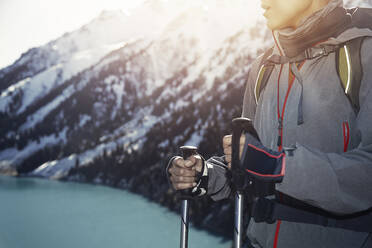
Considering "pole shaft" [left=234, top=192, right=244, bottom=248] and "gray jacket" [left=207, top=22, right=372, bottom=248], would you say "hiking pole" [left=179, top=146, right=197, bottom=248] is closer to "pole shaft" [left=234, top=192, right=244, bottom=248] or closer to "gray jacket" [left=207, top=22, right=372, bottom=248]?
"gray jacket" [left=207, top=22, right=372, bottom=248]

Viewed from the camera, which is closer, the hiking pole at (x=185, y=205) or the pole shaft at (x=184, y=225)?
the hiking pole at (x=185, y=205)

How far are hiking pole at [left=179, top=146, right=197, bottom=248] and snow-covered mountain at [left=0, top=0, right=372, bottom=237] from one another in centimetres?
4370

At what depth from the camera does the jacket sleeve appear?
1.31 m

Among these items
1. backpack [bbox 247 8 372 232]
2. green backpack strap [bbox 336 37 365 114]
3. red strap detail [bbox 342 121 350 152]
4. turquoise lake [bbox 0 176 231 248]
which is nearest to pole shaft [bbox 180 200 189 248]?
backpack [bbox 247 8 372 232]

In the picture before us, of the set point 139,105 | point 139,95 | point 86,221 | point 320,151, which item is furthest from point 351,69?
point 139,95

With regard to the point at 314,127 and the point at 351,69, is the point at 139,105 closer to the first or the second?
the point at 314,127

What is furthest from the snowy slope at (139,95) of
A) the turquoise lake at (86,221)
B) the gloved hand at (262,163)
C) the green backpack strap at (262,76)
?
the gloved hand at (262,163)

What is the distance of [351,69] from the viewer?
1.55 metres

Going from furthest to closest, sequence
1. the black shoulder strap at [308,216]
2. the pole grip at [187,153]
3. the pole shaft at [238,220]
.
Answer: the pole grip at [187,153]
the pole shaft at [238,220]
the black shoulder strap at [308,216]

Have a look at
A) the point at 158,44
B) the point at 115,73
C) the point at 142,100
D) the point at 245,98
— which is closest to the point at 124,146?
the point at 142,100

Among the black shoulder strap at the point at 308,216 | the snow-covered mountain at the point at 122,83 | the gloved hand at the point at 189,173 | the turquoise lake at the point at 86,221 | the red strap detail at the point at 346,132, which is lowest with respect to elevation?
the turquoise lake at the point at 86,221

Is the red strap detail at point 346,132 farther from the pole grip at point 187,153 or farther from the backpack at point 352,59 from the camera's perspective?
the pole grip at point 187,153

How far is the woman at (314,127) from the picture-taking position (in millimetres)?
1344

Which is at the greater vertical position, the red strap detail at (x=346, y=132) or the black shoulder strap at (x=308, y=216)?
the red strap detail at (x=346, y=132)
